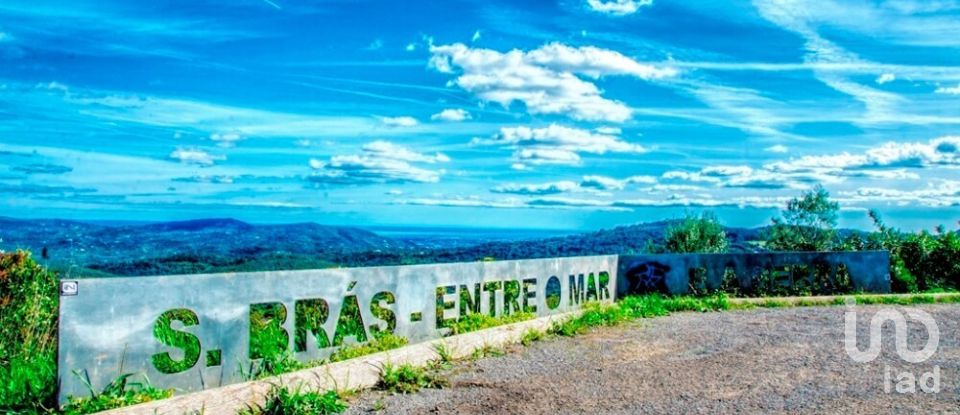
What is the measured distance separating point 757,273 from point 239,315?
964 cm

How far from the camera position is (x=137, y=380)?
628cm

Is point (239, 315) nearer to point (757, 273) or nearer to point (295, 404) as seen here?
point (295, 404)

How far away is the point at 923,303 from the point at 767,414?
27.8 feet

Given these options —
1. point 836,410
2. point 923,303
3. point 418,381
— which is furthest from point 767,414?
point 923,303

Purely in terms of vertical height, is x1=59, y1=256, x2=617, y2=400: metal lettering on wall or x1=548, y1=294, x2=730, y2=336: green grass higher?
x1=59, y1=256, x2=617, y2=400: metal lettering on wall

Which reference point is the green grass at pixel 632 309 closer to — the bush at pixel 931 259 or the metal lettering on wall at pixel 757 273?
the metal lettering on wall at pixel 757 273

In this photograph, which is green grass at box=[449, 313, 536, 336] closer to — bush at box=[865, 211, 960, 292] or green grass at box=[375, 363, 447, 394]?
green grass at box=[375, 363, 447, 394]

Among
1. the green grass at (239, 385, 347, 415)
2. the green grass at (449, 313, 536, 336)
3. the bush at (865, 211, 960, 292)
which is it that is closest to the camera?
the green grass at (239, 385, 347, 415)

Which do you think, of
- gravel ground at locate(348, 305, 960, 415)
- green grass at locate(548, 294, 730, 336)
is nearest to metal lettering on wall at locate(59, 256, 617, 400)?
green grass at locate(548, 294, 730, 336)

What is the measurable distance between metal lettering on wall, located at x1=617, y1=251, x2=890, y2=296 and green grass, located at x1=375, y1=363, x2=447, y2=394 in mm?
7053

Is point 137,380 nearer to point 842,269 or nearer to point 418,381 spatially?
point 418,381

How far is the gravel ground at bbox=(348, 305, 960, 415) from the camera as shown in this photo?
20.5 ft

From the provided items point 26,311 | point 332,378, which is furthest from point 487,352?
point 26,311

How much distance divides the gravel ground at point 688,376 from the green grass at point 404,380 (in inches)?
4.8
